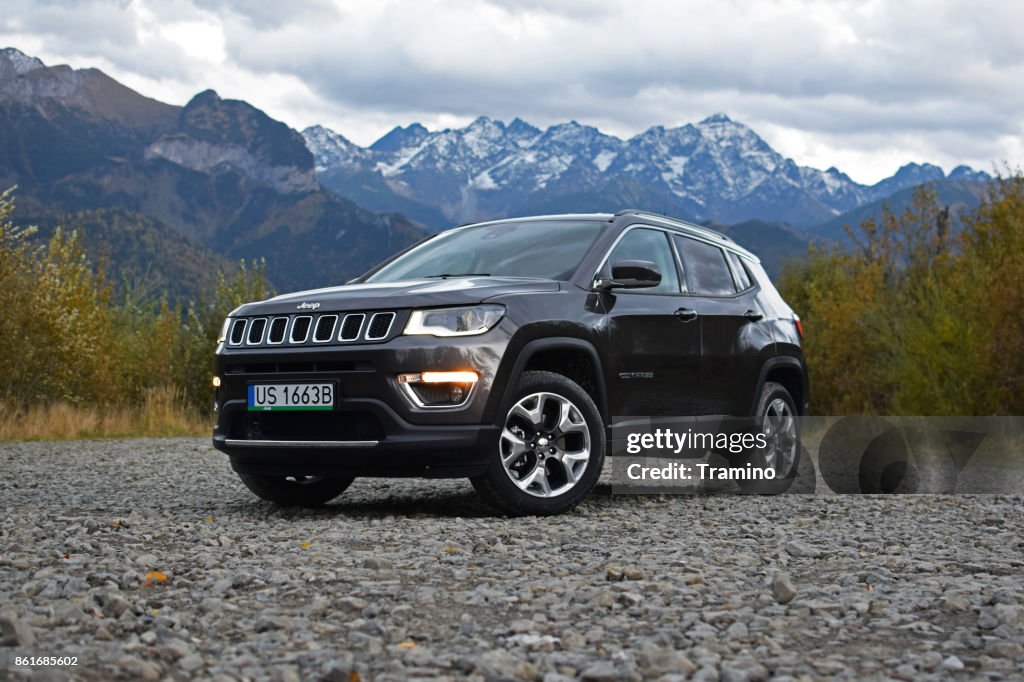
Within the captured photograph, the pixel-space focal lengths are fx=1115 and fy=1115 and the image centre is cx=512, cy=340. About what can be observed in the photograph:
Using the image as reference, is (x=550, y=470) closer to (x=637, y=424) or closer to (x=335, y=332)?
(x=637, y=424)

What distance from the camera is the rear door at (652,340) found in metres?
6.93

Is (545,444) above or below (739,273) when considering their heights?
below

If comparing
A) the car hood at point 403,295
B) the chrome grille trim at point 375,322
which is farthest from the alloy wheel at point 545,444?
the chrome grille trim at point 375,322

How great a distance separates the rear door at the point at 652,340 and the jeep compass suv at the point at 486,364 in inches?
0.5

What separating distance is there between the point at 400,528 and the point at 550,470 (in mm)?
1010

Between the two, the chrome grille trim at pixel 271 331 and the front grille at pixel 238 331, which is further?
the front grille at pixel 238 331

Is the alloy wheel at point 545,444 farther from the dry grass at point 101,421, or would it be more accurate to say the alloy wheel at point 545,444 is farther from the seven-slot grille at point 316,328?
the dry grass at point 101,421

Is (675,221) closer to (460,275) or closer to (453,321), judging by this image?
(460,275)

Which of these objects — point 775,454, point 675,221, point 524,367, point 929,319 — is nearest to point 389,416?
point 524,367

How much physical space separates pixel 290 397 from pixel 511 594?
2.53 meters

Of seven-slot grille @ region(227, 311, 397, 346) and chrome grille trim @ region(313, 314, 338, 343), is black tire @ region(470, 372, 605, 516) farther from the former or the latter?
chrome grille trim @ region(313, 314, 338, 343)

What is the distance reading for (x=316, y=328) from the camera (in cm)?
629

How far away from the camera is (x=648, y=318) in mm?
7176

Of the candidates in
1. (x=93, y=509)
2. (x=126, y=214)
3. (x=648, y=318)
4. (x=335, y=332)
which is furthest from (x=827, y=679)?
(x=126, y=214)
